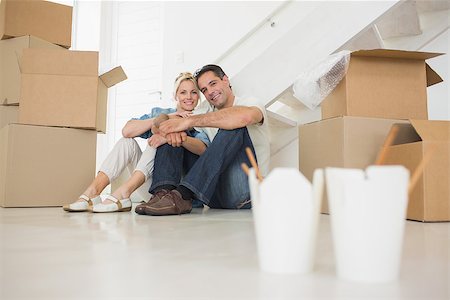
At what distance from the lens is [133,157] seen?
204cm

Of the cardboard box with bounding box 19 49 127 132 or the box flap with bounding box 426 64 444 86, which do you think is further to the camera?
the cardboard box with bounding box 19 49 127 132

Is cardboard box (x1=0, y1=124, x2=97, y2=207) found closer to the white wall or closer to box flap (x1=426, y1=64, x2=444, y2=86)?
the white wall

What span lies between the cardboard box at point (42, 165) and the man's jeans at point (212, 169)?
0.61 metres

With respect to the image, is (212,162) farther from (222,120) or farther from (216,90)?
(216,90)

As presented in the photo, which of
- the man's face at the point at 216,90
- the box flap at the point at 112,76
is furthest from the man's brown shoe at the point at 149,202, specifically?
the box flap at the point at 112,76

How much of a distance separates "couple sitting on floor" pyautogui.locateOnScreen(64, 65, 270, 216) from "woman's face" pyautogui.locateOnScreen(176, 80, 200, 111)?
0.29 ft

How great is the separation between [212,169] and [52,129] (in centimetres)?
94

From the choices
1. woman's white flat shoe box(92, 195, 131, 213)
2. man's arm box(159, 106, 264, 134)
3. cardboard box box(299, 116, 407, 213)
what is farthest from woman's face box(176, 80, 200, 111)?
cardboard box box(299, 116, 407, 213)

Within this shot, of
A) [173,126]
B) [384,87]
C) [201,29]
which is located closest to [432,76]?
[384,87]

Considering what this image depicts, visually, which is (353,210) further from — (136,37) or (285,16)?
(136,37)

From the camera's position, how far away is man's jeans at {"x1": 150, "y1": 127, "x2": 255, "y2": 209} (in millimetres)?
1639

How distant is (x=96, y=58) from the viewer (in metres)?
2.15

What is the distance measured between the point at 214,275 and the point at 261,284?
0.09 metres

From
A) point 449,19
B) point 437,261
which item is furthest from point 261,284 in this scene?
point 449,19
